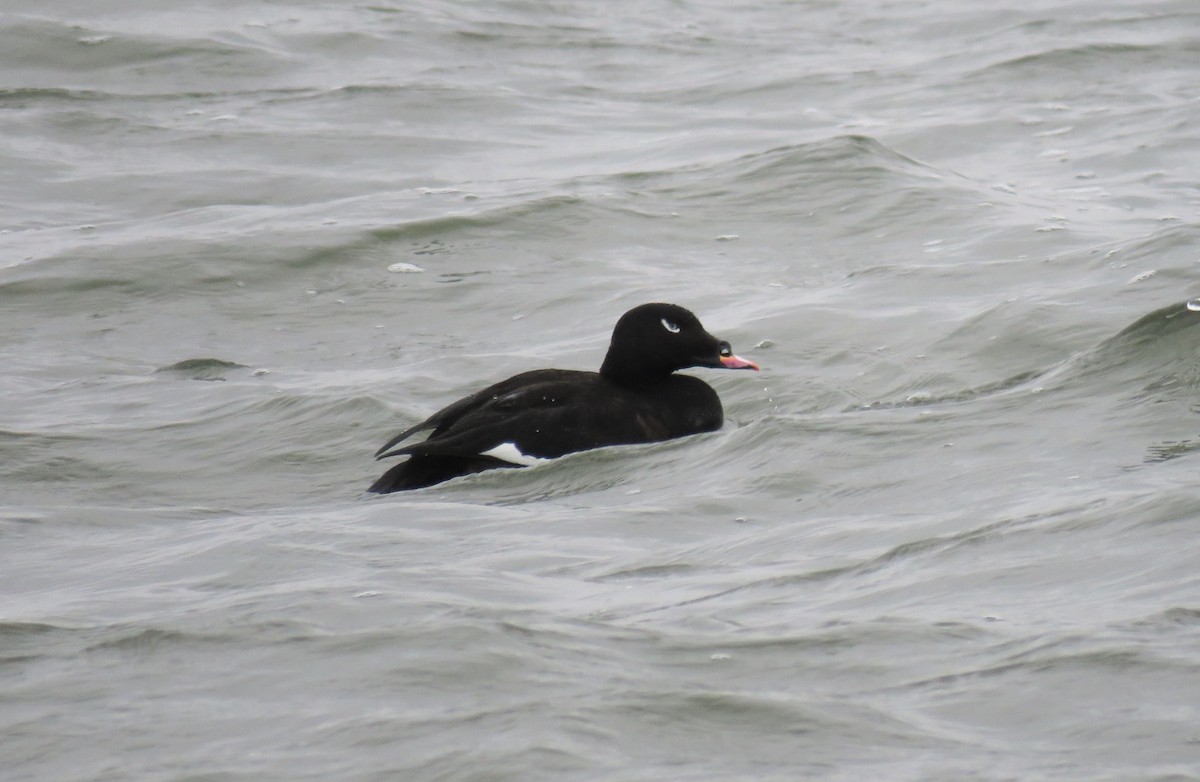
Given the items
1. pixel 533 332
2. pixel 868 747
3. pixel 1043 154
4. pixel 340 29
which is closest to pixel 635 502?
pixel 868 747

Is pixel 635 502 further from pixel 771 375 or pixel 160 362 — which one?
pixel 160 362

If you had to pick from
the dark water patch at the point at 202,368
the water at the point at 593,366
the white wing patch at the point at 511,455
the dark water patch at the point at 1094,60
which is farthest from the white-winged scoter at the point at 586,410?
the dark water patch at the point at 1094,60

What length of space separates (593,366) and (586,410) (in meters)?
1.54

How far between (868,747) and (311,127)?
11.0 metres

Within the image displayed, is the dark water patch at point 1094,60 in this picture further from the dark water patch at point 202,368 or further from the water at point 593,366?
the dark water patch at point 202,368

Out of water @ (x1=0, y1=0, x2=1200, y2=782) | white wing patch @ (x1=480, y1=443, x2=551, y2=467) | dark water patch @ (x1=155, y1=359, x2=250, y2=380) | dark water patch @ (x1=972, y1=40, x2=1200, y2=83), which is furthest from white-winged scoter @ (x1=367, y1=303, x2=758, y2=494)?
dark water patch @ (x1=972, y1=40, x2=1200, y2=83)

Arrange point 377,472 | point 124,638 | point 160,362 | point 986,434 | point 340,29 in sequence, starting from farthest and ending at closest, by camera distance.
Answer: point 340,29
point 160,362
point 377,472
point 986,434
point 124,638

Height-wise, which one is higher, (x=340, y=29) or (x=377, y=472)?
(x=340, y=29)

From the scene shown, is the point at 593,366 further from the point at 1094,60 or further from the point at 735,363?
the point at 1094,60

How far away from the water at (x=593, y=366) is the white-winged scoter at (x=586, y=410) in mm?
187

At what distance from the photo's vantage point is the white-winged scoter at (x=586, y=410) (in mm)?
6852

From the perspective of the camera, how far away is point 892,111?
14.4m

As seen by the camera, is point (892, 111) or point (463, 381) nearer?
point (463, 381)

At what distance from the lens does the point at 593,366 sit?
28.3 ft
